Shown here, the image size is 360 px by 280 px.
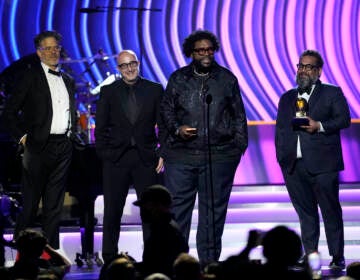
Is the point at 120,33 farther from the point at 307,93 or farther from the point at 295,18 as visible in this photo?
the point at 307,93

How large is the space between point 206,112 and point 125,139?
0.79 meters

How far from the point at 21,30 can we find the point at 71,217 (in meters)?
3.45

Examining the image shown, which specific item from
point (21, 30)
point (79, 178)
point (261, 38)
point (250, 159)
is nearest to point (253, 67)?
point (261, 38)

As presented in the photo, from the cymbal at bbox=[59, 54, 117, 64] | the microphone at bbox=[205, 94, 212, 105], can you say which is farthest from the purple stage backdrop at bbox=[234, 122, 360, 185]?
the microphone at bbox=[205, 94, 212, 105]

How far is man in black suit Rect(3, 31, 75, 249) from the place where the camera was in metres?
7.68

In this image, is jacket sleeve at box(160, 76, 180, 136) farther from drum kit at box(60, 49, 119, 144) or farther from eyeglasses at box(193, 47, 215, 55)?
drum kit at box(60, 49, 119, 144)

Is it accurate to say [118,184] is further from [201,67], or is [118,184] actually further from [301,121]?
[301,121]

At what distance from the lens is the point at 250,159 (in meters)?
12.0

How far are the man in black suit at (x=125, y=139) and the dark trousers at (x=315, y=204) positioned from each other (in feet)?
3.78

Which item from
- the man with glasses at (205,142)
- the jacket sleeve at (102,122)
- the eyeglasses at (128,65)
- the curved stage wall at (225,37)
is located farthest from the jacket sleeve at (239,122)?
the curved stage wall at (225,37)

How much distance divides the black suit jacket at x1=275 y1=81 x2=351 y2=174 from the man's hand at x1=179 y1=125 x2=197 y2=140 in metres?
1.00

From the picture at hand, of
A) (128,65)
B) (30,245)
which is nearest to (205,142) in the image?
(128,65)

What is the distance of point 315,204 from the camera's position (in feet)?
26.5

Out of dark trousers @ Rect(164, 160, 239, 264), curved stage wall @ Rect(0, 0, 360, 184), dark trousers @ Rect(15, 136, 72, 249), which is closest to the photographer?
dark trousers @ Rect(164, 160, 239, 264)
